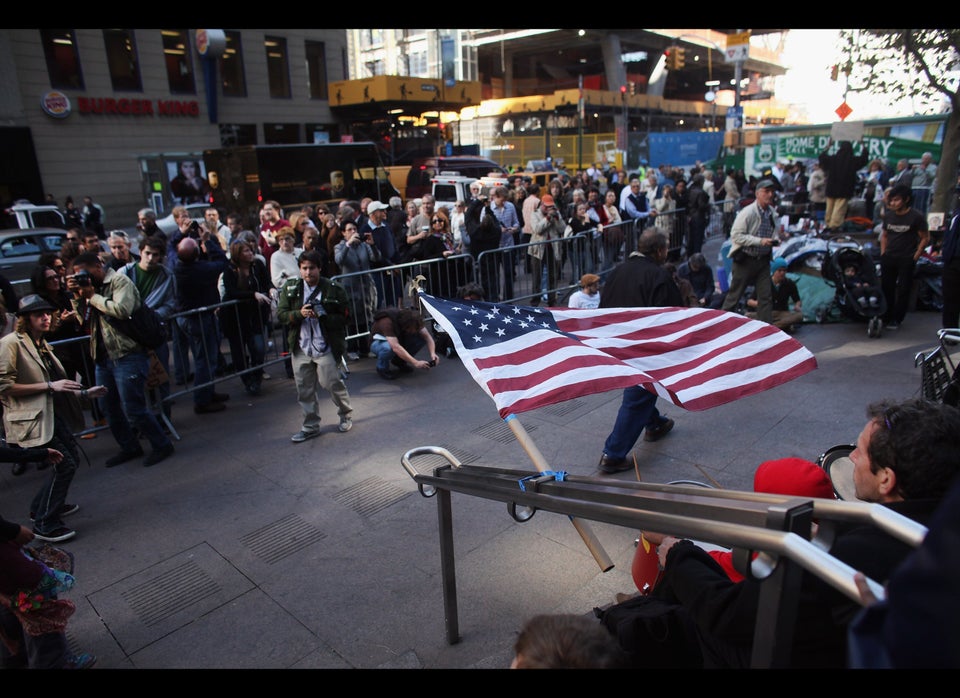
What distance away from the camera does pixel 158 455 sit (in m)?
6.25

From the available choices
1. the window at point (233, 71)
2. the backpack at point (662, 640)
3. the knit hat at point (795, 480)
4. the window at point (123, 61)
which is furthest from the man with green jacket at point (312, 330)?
the window at point (233, 71)

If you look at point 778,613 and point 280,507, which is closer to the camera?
point 778,613

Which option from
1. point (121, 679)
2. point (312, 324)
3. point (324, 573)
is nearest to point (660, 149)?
point (312, 324)

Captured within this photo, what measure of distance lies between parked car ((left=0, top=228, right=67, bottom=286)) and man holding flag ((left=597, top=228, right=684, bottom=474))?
1188 centimetres

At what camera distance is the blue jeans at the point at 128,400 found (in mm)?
5953

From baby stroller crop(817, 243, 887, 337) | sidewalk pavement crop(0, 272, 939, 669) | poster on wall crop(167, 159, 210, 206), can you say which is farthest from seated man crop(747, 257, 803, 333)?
poster on wall crop(167, 159, 210, 206)

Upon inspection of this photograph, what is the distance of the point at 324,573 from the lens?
436cm

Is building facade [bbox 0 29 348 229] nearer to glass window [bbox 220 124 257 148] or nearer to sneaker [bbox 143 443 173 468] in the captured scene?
glass window [bbox 220 124 257 148]

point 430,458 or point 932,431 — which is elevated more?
point 932,431

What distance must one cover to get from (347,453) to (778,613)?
516 cm

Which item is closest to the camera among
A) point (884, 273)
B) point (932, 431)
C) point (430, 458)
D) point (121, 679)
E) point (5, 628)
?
point (121, 679)

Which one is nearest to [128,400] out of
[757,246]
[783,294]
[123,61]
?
[757,246]

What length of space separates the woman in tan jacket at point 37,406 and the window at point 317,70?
105 feet
